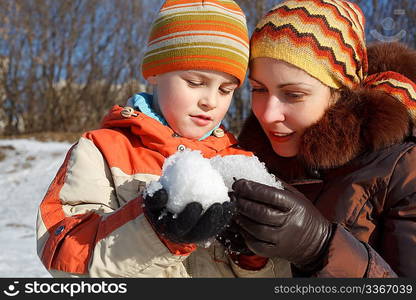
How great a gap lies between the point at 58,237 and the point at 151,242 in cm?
33

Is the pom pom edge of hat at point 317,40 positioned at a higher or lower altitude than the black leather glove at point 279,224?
higher

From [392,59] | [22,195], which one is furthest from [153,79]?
[22,195]

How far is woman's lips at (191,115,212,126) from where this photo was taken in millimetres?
1845

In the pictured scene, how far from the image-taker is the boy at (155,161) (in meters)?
1.43

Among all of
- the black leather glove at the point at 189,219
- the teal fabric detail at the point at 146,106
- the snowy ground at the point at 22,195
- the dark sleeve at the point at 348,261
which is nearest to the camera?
the black leather glove at the point at 189,219

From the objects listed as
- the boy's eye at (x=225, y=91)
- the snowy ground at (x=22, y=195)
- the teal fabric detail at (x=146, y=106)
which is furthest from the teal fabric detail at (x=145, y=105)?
the snowy ground at (x=22, y=195)

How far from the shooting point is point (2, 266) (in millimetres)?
4641

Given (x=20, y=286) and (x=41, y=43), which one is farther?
(x=41, y=43)

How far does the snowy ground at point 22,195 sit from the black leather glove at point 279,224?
3553mm

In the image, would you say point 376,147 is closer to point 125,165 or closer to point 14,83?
point 125,165

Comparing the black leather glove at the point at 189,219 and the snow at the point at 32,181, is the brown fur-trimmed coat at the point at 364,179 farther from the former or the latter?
the black leather glove at the point at 189,219

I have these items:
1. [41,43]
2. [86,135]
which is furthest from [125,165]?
[41,43]

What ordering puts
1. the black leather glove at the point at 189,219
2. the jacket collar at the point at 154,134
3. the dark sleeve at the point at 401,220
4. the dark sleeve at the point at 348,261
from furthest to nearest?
the jacket collar at the point at 154,134, the dark sleeve at the point at 401,220, the dark sleeve at the point at 348,261, the black leather glove at the point at 189,219

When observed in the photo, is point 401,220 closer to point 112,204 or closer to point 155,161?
point 155,161
